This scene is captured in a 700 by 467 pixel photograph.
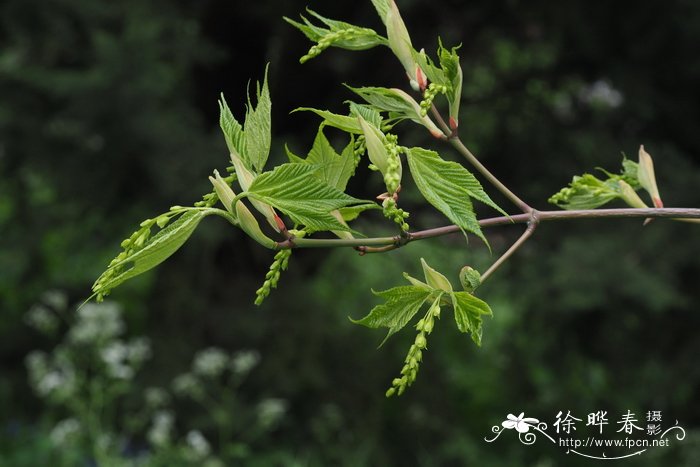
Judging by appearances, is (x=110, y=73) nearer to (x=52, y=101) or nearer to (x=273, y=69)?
(x=52, y=101)

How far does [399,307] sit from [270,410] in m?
2.66

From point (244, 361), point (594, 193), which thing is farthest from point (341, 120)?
point (244, 361)

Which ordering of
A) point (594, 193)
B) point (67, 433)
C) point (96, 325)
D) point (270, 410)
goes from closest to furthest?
1. point (594, 193)
2. point (67, 433)
3. point (270, 410)
4. point (96, 325)

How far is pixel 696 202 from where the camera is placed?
3289 mm

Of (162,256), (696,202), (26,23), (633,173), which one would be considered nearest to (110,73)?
(26,23)

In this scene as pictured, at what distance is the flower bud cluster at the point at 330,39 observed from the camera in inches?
28.0

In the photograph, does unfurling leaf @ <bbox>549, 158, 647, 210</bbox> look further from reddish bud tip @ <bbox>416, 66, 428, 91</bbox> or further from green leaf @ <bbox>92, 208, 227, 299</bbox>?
green leaf @ <bbox>92, 208, 227, 299</bbox>

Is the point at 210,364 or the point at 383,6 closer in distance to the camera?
the point at 383,6

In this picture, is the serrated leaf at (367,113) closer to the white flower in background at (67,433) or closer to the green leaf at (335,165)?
the green leaf at (335,165)

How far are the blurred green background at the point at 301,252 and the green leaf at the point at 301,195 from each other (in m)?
2.34

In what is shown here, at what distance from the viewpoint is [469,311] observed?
0.63 m

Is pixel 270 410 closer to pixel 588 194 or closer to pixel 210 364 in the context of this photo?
pixel 210 364

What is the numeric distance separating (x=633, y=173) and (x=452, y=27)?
2.87m

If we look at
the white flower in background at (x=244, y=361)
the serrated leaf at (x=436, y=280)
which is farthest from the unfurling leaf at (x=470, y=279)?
the white flower in background at (x=244, y=361)
